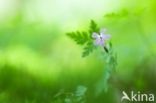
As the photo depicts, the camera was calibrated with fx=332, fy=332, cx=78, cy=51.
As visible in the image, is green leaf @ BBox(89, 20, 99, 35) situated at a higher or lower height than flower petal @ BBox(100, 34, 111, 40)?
Result: higher

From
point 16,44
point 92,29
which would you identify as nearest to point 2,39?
point 16,44

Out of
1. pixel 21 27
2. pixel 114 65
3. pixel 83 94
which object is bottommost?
pixel 83 94

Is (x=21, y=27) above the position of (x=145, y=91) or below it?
above

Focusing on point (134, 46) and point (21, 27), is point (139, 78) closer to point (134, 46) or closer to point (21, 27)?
point (134, 46)

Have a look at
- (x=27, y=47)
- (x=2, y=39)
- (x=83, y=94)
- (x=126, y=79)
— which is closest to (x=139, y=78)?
(x=126, y=79)

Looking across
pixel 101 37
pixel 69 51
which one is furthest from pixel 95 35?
pixel 69 51

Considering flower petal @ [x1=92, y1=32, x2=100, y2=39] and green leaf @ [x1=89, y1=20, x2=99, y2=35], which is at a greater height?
green leaf @ [x1=89, y1=20, x2=99, y2=35]
